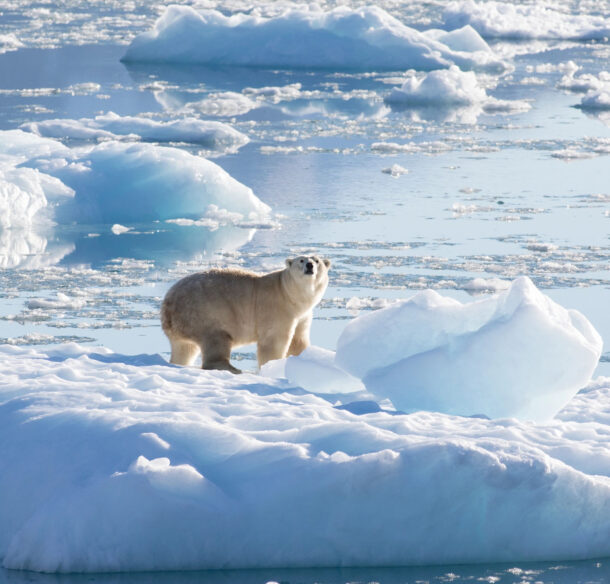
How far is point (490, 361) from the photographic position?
425 cm

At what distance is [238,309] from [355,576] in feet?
6.99

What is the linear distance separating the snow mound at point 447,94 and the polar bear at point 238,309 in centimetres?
841

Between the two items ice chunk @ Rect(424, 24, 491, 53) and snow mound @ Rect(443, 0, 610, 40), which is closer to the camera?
ice chunk @ Rect(424, 24, 491, 53)

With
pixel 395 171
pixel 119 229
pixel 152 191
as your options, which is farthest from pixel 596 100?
pixel 119 229

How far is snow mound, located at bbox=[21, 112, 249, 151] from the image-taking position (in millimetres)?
11281

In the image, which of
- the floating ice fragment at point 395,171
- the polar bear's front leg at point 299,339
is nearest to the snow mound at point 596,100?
the floating ice fragment at point 395,171

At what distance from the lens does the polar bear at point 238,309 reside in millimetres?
5148

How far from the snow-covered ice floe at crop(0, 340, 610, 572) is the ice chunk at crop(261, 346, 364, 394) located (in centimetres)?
90

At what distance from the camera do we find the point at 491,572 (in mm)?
3268

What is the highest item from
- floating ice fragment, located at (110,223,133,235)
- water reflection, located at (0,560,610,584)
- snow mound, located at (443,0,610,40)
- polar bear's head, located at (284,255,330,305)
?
snow mound, located at (443,0,610,40)

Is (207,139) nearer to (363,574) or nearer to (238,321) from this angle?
(238,321)

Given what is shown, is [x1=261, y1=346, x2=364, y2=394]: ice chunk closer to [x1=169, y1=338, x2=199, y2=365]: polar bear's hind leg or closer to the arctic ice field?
the arctic ice field

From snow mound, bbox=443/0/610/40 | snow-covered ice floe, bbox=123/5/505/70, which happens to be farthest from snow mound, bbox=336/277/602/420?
snow mound, bbox=443/0/610/40

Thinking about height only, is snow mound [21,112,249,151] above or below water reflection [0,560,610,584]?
below
